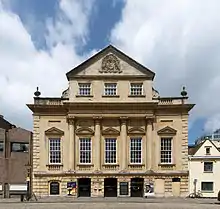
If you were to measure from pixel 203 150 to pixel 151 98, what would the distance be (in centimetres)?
1754

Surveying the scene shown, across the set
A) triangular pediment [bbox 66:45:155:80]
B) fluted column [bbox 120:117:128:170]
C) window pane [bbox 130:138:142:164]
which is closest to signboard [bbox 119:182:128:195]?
fluted column [bbox 120:117:128:170]

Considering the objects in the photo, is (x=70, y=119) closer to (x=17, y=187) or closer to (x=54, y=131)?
(x=54, y=131)

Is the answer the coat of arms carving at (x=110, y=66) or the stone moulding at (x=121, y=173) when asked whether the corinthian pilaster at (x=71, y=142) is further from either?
the coat of arms carving at (x=110, y=66)

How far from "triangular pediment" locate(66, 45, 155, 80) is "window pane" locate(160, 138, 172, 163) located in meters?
7.75

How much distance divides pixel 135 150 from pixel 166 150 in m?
3.70

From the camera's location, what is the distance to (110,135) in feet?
192

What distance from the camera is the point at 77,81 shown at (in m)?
58.8

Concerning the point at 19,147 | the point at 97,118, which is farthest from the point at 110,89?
the point at 19,147

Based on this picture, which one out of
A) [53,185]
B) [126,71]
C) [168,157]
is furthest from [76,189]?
[126,71]

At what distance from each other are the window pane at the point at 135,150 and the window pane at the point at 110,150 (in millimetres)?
2023

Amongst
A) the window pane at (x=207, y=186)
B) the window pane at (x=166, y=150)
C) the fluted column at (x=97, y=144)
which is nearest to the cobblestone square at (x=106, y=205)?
the fluted column at (x=97, y=144)

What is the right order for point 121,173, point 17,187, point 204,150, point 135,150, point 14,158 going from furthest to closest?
point 204,150 < point 14,158 < point 17,187 < point 135,150 < point 121,173

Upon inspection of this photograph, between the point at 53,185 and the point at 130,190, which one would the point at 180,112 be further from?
the point at 53,185

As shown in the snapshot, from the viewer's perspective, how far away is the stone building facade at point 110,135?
188 feet
